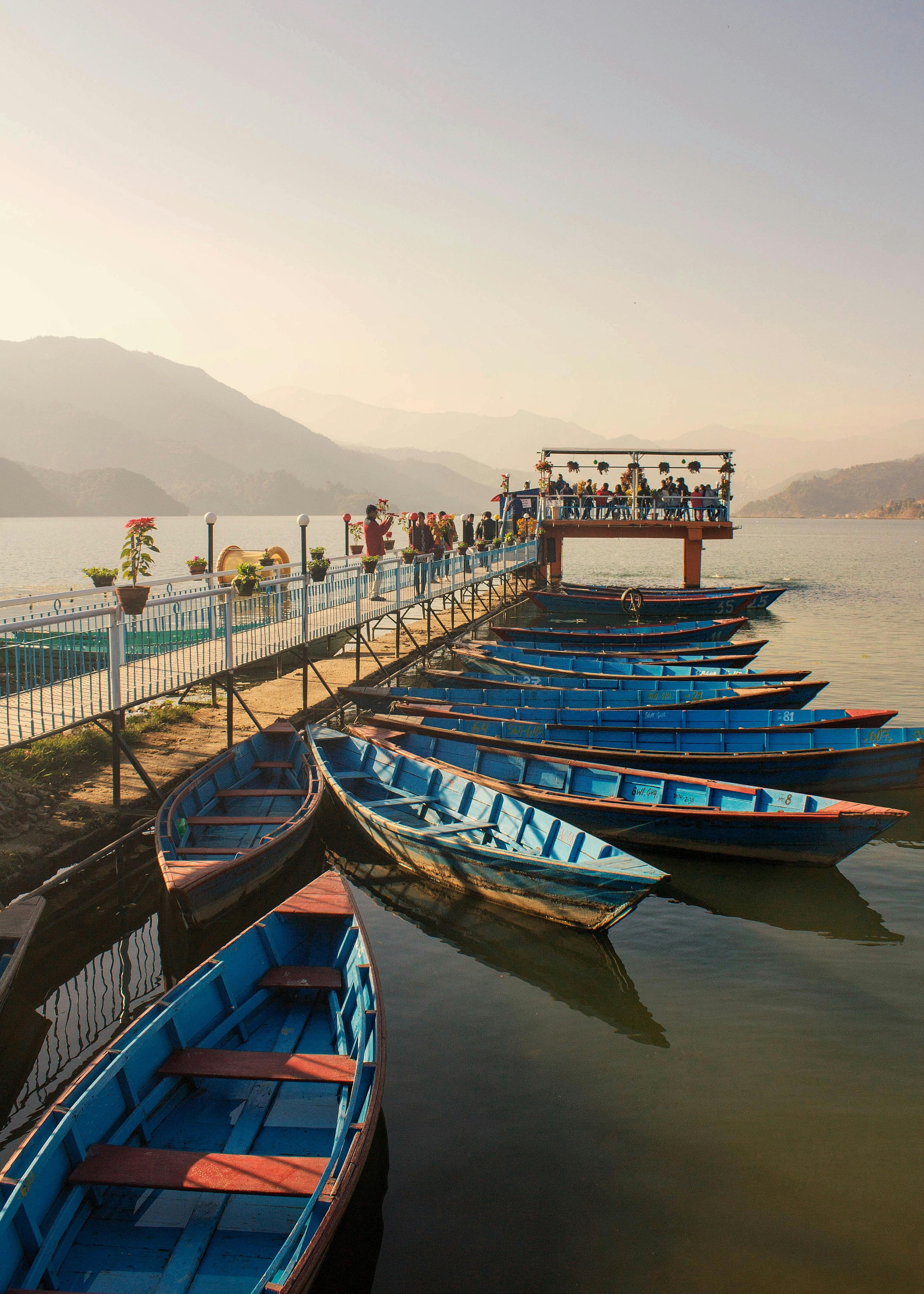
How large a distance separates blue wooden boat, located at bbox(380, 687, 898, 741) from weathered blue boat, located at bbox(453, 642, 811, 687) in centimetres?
234

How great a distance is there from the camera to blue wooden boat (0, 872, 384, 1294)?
4.43 meters

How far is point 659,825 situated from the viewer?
1129 centimetres

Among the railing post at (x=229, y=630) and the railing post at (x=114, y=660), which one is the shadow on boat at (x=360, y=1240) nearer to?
the railing post at (x=114, y=660)

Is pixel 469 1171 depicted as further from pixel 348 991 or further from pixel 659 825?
pixel 659 825

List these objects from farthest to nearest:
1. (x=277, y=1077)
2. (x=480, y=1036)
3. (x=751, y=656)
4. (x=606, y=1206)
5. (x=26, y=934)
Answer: (x=751, y=656)
(x=480, y=1036)
(x=26, y=934)
(x=606, y=1206)
(x=277, y=1077)

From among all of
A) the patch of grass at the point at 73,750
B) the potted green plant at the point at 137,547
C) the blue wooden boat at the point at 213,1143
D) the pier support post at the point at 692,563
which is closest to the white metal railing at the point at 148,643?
the patch of grass at the point at 73,750

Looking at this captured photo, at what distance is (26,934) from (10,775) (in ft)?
16.5

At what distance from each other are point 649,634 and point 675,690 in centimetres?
794

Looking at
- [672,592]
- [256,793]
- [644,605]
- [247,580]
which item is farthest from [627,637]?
[256,793]

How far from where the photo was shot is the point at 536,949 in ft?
31.2

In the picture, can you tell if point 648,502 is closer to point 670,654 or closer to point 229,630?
point 670,654

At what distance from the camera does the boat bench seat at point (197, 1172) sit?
471 centimetres

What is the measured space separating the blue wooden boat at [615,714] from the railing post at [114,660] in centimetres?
630

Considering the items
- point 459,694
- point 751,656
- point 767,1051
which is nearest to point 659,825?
point 767,1051
